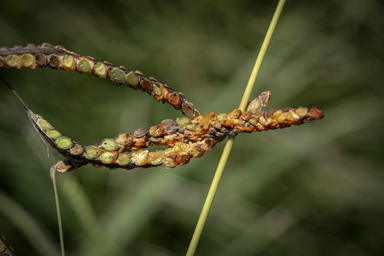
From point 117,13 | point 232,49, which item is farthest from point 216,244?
point 117,13

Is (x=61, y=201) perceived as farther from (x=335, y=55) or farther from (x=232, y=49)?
(x=335, y=55)

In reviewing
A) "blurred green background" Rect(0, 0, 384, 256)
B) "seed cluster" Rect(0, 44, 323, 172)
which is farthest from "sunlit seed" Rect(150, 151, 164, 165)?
"blurred green background" Rect(0, 0, 384, 256)

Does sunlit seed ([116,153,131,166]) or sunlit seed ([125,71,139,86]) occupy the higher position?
sunlit seed ([125,71,139,86])

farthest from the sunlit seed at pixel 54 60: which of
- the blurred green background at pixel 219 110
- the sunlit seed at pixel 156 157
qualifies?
the blurred green background at pixel 219 110

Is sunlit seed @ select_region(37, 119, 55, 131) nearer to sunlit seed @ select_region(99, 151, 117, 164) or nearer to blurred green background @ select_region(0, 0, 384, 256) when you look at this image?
sunlit seed @ select_region(99, 151, 117, 164)

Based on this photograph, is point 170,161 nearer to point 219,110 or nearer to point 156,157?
point 156,157

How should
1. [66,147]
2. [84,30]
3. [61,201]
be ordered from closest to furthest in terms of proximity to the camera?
[66,147], [61,201], [84,30]
